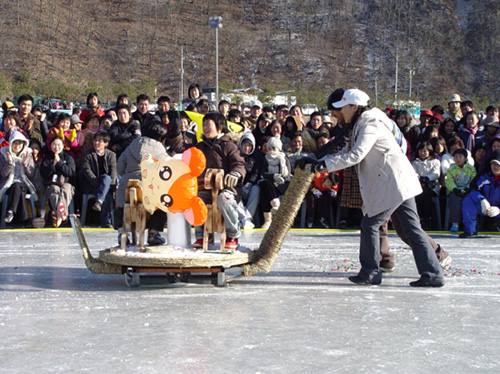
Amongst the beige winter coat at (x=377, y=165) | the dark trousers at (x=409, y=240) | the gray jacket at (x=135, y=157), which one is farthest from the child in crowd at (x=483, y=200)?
the gray jacket at (x=135, y=157)

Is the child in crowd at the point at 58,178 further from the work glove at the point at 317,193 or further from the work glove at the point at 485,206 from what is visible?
the work glove at the point at 485,206

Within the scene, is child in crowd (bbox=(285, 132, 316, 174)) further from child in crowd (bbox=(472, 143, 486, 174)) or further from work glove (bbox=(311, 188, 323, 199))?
child in crowd (bbox=(472, 143, 486, 174))

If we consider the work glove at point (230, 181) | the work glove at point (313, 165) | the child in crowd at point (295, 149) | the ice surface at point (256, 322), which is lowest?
the ice surface at point (256, 322)

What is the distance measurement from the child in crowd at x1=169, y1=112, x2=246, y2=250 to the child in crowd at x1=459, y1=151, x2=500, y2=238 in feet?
13.2

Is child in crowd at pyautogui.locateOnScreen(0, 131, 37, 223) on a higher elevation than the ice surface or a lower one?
higher

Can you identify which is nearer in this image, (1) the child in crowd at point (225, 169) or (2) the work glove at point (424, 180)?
(1) the child in crowd at point (225, 169)

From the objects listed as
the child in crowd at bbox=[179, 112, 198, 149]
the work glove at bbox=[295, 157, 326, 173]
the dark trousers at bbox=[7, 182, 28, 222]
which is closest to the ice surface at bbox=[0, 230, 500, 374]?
the work glove at bbox=[295, 157, 326, 173]

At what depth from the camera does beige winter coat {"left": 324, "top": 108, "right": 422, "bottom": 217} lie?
600 cm

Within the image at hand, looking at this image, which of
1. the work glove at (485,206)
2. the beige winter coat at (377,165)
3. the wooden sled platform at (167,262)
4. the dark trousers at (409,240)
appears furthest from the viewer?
the work glove at (485,206)

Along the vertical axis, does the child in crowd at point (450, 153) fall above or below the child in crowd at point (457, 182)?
above

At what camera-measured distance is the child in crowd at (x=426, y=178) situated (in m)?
10.6

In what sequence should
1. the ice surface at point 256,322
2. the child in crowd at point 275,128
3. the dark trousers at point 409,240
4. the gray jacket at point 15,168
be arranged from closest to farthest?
the ice surface at point 256,322, the dark trousers at point 409,240, the gray jacket at point 15,168, the child in crowd at point 275,128

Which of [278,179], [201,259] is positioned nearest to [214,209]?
[201,259]

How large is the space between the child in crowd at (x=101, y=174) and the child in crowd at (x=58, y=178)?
0.71ft
